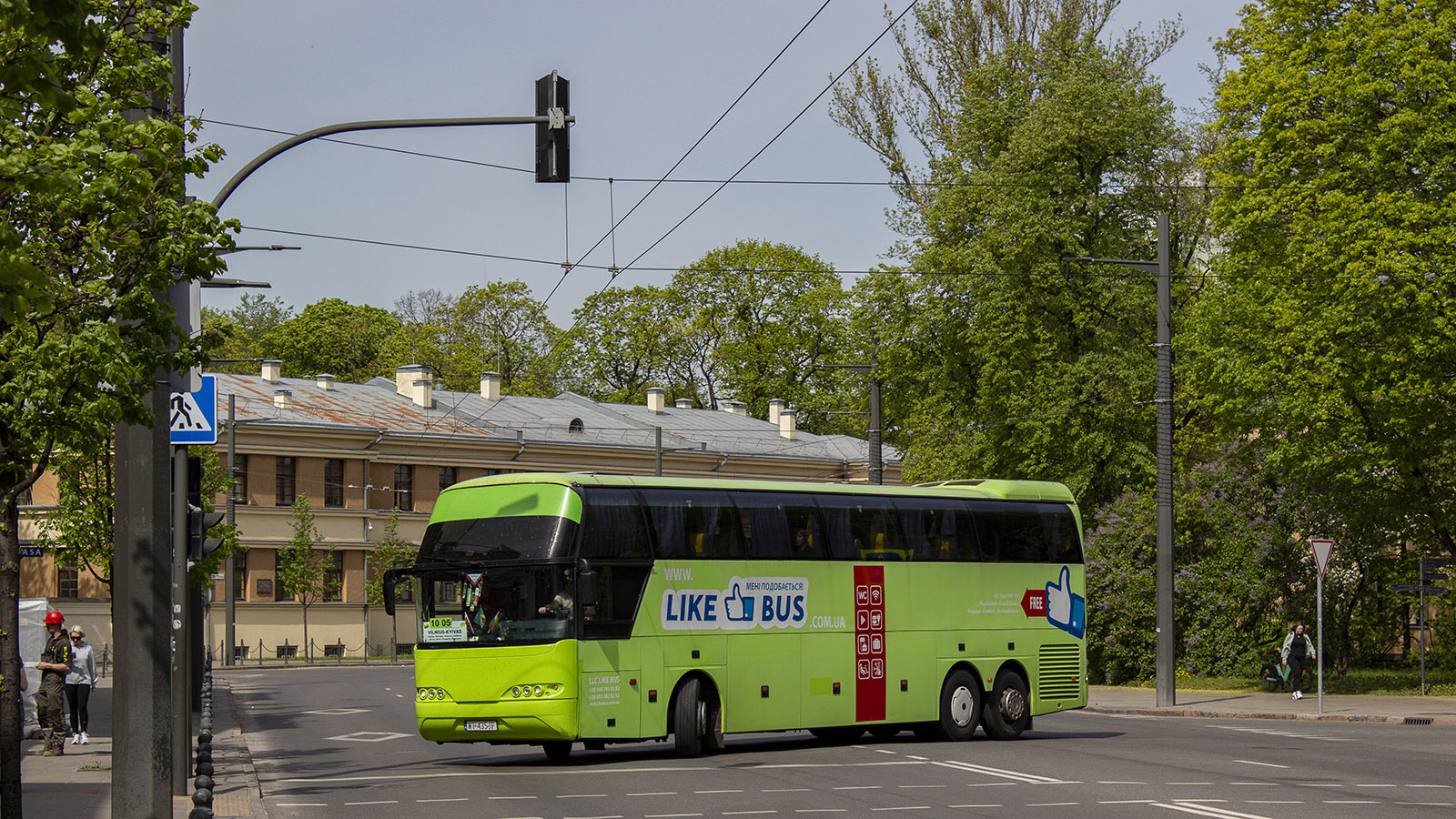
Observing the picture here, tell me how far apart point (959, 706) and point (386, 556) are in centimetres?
4770

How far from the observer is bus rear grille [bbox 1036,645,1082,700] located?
23750 millimetres

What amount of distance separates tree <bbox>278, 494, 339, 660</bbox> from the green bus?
4384 centimetres

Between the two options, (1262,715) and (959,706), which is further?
(1262,715)

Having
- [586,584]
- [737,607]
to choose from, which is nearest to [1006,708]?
[737,607]

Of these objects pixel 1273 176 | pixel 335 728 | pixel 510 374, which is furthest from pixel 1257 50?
pixel 510 374

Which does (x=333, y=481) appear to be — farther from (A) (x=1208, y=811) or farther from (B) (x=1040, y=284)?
(A) (x=1208, y=811)

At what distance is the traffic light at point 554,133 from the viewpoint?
1462 centimetres

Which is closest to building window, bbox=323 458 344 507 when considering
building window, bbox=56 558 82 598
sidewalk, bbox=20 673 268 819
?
building window, bbox=56 558 82 598

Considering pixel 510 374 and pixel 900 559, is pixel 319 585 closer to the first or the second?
pixel 510 374

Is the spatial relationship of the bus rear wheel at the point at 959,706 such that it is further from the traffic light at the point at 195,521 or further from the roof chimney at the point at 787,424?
the roof chimney at the point at 787,424

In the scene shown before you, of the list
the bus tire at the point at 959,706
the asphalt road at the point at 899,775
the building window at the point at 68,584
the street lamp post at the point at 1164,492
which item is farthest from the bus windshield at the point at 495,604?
the building window at the point at 68,584

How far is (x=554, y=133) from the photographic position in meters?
14.6

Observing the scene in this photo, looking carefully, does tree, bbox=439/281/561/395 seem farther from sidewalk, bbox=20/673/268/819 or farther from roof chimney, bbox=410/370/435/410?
sidewalk, bbox=20/673/268/819

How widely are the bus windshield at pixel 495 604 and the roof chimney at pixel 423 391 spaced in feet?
181
